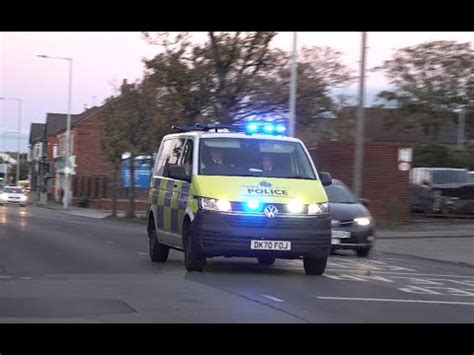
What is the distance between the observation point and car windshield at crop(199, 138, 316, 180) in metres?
11.5

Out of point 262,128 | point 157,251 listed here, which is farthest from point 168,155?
point 262,128

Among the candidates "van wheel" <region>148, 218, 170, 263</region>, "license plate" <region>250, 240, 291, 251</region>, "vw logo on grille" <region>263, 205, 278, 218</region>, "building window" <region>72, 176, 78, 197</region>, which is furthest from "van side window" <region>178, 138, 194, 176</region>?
"building window" <region>72, 176, 78, 197</region>

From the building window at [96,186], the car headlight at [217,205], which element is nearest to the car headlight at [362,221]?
the car headlight at [217,205]

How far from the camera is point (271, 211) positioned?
10.9 meters

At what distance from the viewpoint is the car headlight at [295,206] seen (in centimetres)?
1098

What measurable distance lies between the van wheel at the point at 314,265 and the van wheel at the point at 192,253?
1.60m

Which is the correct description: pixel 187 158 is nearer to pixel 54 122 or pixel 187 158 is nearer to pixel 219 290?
pixel 219 290

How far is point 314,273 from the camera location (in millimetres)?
11828

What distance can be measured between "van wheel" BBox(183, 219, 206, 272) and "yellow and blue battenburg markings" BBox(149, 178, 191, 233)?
345 mm

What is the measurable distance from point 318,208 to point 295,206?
39cm

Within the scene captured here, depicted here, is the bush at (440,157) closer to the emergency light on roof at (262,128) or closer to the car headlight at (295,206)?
the emergency light on roof at (262,128)
